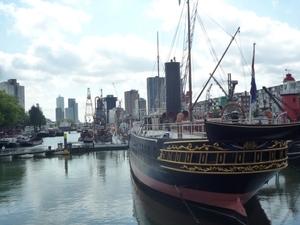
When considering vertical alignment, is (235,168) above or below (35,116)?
below

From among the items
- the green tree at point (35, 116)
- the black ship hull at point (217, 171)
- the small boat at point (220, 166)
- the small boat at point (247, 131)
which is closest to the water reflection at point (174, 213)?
the small boat at point (220, 166)

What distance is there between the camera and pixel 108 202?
2338cm

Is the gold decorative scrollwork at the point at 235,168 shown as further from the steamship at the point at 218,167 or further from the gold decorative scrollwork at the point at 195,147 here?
Answer: the gold decorative scrollwork at the point at 195,147

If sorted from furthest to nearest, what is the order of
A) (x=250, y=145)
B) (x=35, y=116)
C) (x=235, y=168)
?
1. (x=35, y=116)
2. (x=235, y=168)
3. (x=250, y=145)

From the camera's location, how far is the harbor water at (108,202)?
751 inches

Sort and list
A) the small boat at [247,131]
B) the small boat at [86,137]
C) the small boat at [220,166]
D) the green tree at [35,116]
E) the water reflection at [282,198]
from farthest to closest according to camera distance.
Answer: the green tree at [35,116]
the small boat at [86,137]
the water reflection at [282,198]
the small boat at [220,166]
the small boat at [247,131]

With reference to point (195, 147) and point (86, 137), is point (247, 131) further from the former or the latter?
point (86, 137)

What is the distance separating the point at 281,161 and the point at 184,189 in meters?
4.75

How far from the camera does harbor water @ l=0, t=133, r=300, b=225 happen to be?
62.6ft

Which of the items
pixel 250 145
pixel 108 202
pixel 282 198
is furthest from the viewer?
pixel 108 202

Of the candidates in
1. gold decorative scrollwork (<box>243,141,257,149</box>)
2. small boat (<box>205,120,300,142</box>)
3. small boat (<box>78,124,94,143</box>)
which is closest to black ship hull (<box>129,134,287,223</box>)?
gold decorative scrollwork (<box>243,141,257,149</box>)

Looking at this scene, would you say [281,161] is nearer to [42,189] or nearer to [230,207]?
[230,207]

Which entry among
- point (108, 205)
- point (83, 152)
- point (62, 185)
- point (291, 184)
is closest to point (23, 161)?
point (83, 152)

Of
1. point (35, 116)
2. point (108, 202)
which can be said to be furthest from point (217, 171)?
point (35, 116)
